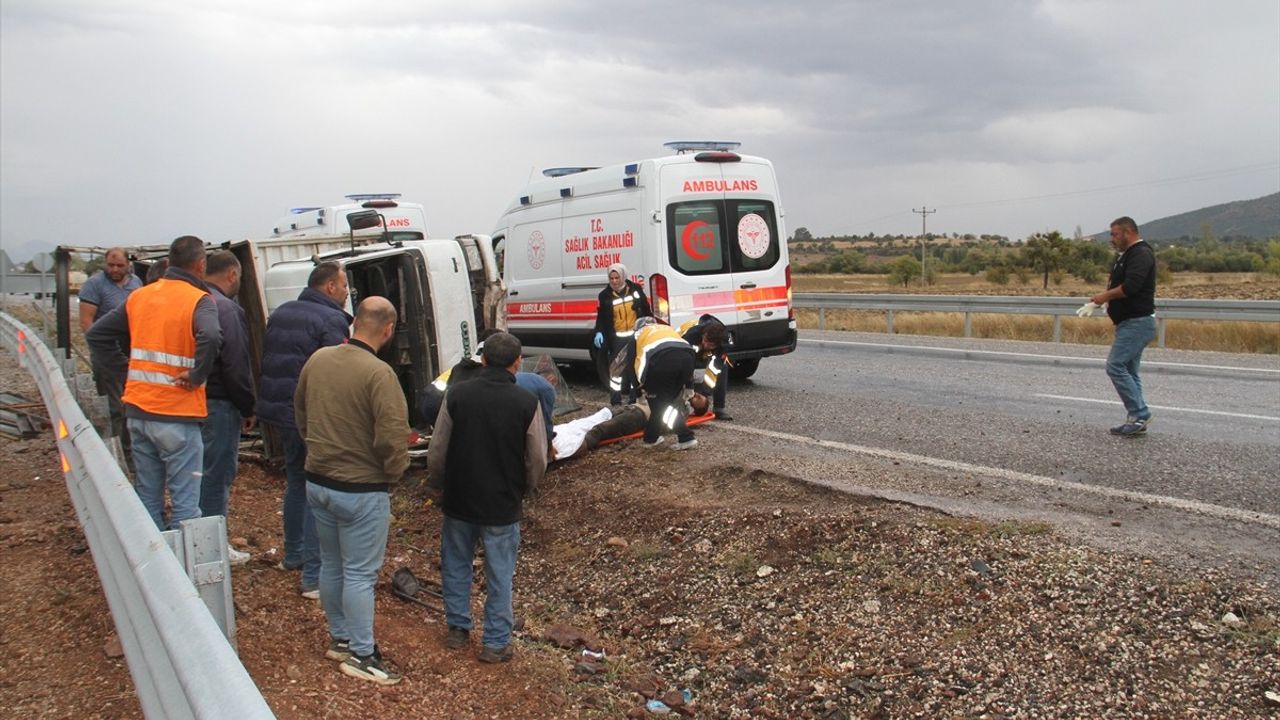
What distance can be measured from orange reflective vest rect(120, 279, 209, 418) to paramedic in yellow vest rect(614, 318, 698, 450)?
372cm

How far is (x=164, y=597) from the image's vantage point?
2.43 metres

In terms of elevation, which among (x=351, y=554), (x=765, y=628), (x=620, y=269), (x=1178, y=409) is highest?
(x=620, y=269)

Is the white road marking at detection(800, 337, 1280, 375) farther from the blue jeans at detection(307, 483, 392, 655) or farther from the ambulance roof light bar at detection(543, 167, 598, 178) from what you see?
the blue jeans at detection(307, 483, 392, 655)

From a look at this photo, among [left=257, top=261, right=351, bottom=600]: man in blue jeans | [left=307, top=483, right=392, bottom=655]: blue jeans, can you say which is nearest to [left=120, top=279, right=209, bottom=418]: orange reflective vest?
[left=257, top=261, right=351, bottom=600]: man in blue jeans

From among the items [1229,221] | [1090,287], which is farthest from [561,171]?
[1229,221]

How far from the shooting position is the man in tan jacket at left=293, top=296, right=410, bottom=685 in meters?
4.07

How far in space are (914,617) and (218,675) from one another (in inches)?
136

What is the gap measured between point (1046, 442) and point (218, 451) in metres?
6.16

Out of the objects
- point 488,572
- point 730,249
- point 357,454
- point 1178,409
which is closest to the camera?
point 357,454

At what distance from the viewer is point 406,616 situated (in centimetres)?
512

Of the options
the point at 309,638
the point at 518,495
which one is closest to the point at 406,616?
the point at 309,638

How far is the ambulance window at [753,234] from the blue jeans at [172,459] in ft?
22.3

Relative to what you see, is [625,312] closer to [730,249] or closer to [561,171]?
[730,249]

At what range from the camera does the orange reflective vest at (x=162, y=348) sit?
15.8 ft
